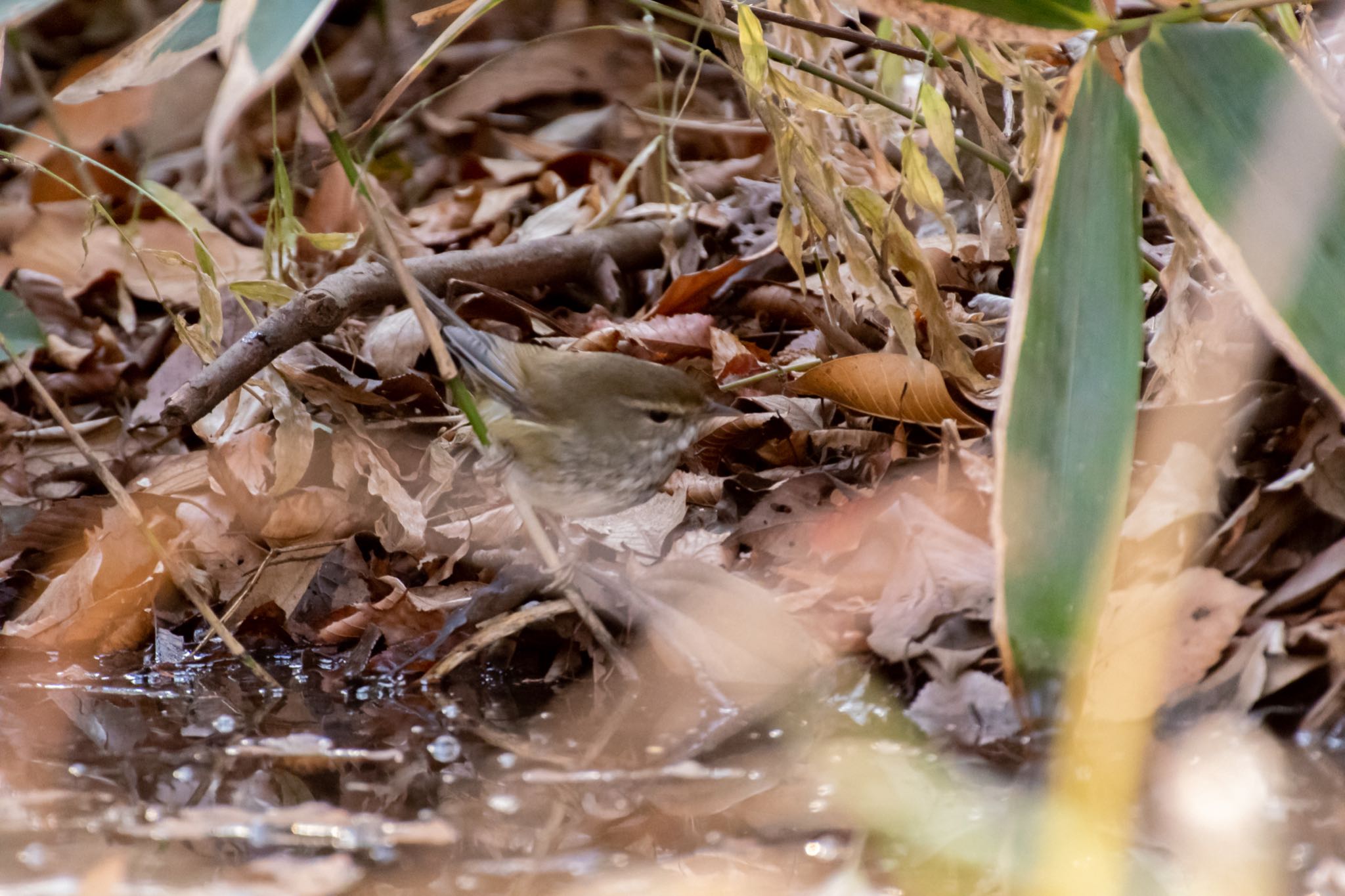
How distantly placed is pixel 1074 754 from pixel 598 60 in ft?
18.7

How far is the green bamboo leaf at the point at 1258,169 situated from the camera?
222 centimetres

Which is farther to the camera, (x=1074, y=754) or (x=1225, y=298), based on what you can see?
(x=1225, y=298)

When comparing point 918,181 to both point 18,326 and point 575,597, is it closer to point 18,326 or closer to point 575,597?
point 575,597

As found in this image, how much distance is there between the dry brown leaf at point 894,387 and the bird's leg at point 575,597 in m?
0.85

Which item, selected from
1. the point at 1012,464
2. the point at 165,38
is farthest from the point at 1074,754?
the point at 165,38

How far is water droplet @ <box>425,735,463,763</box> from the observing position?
2703 mm

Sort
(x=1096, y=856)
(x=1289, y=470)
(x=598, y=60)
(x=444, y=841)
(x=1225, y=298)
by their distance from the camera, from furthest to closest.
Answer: (x=598, y=60) < (x=1225, y=298) < (x=1289, y=470) < (x=444, y=841) < (x=1096, y=856)

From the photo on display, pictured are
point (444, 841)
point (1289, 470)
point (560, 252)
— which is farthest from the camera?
point (560, 252)

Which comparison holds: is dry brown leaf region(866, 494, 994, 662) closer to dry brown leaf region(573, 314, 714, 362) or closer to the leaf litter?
the leaf litter

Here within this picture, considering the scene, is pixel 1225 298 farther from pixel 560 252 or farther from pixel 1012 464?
pixel 560 252

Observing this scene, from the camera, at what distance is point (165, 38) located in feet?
9.77

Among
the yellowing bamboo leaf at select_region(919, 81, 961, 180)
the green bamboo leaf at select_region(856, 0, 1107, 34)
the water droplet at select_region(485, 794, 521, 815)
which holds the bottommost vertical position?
the water droplet at select_region(485, 794, 521, 815)

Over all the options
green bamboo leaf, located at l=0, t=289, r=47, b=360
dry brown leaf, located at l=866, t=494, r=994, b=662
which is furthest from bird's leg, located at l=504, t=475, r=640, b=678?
green bamboo leaf, located at l=0, t=289, r=47, b=360

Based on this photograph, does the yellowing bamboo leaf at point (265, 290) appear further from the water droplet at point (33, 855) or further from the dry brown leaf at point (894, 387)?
the water droplet at point (33, 855)
